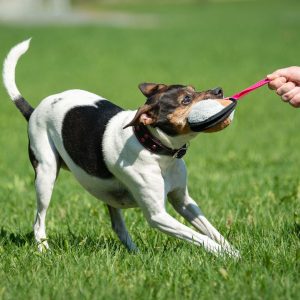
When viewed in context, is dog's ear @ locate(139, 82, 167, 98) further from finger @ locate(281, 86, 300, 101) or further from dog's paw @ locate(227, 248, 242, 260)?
dog's paw @ locate(227, 248, 242, 260)

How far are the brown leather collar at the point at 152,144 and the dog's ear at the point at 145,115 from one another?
0.36 ft

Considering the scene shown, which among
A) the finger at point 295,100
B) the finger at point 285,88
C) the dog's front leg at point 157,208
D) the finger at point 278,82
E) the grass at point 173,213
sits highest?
the finger at point 278,82

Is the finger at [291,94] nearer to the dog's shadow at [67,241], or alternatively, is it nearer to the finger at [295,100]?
the finger at [295,100]

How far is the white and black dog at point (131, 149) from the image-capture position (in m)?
5.03

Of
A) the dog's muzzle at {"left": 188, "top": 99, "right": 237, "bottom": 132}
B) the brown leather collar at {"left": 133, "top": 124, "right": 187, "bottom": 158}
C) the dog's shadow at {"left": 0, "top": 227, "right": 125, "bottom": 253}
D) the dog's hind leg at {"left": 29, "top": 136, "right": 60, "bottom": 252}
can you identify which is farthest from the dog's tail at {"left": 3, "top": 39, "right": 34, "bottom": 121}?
the dog's muzzle at {"left": 188, "top": 99, "right": 237, "bottom": 132}

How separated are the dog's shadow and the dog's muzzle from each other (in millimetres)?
1121

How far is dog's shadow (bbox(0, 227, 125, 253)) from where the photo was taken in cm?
544

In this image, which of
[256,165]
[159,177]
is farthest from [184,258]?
[256,165]

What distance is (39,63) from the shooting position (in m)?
26.2

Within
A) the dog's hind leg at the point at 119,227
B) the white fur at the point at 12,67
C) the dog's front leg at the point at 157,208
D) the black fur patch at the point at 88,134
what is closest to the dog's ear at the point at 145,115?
the dog's front leg at the point at 157,208

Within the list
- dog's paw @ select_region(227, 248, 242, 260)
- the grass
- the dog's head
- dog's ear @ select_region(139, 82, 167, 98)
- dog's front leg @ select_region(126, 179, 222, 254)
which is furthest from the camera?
dog's ear @ select_region(139, 82, 167, 98)

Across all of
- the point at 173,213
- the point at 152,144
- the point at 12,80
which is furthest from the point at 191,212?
the point at 12,80

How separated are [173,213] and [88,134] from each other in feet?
5.47

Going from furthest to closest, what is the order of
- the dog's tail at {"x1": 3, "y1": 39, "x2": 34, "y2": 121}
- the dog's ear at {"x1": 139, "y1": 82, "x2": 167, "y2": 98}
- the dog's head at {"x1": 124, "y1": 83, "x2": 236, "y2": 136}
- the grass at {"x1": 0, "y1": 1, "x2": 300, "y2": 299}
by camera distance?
the dog's tail at {"x1": 3, "y1": 39, "x2": 34, "y2": 121} < the dog's ear at {"x1": 139, "y1": 82, "x2": 167, "y2": 98} < the dog's head at {"x1": 124, "y1": 83, "x2": 236, "y2": 136} < the grass at {"x1": 0, "y1": 1, "x2": 300, "y2": 299}
